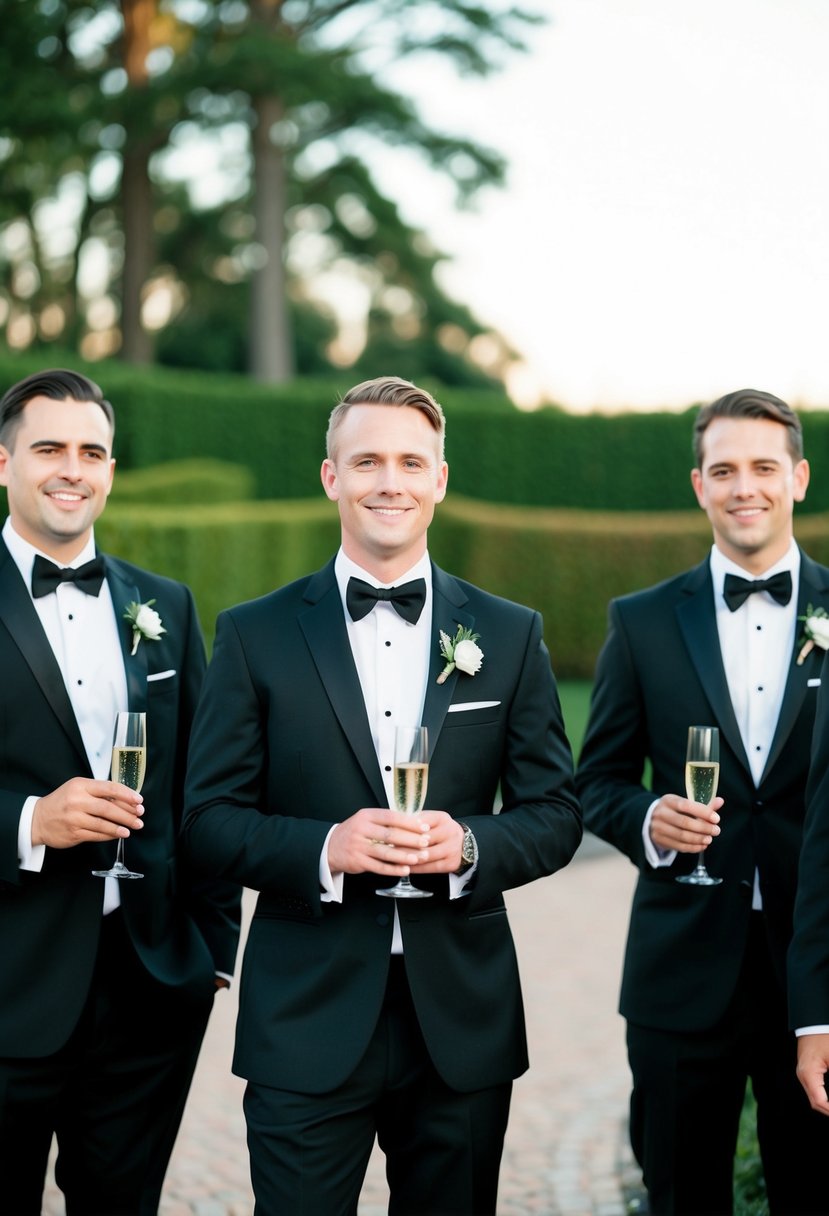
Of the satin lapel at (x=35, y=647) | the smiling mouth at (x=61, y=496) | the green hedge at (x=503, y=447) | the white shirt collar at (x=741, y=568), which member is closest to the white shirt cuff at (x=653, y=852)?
the white shirt collar at (x=741, y=568)

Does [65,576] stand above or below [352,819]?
above

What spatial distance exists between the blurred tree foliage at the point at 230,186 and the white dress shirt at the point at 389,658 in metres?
22.6

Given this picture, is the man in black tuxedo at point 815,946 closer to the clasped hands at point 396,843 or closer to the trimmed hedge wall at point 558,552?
the clasped hands at point 396,843

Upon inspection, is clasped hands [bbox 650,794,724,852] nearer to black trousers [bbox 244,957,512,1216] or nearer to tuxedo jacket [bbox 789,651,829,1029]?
tuxedo jacket [bbox 789,651,829,1029]

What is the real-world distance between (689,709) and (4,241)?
32.5 meters

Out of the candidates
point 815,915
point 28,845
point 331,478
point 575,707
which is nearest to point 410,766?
point 331,478

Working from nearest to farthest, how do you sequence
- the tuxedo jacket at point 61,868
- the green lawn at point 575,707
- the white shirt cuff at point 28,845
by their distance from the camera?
the white shirt cuff at point 28,845 < the tuxedo jacket at point 61,868 < the green lawn at point 575,707

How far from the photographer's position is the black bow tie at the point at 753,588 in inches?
162

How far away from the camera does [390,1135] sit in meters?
3.31

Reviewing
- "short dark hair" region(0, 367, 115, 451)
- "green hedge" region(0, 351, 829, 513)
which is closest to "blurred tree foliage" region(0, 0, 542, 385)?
"green hedge" region(0, 351, 829, 513)

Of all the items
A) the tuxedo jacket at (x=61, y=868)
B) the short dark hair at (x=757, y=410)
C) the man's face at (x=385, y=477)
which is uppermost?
the short dark hair at (x=757, y=410)

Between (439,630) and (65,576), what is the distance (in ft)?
3.78

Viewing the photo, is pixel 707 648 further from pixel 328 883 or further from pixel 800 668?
pixel 328 883

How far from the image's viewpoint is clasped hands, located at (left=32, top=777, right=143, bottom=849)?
335 cm
